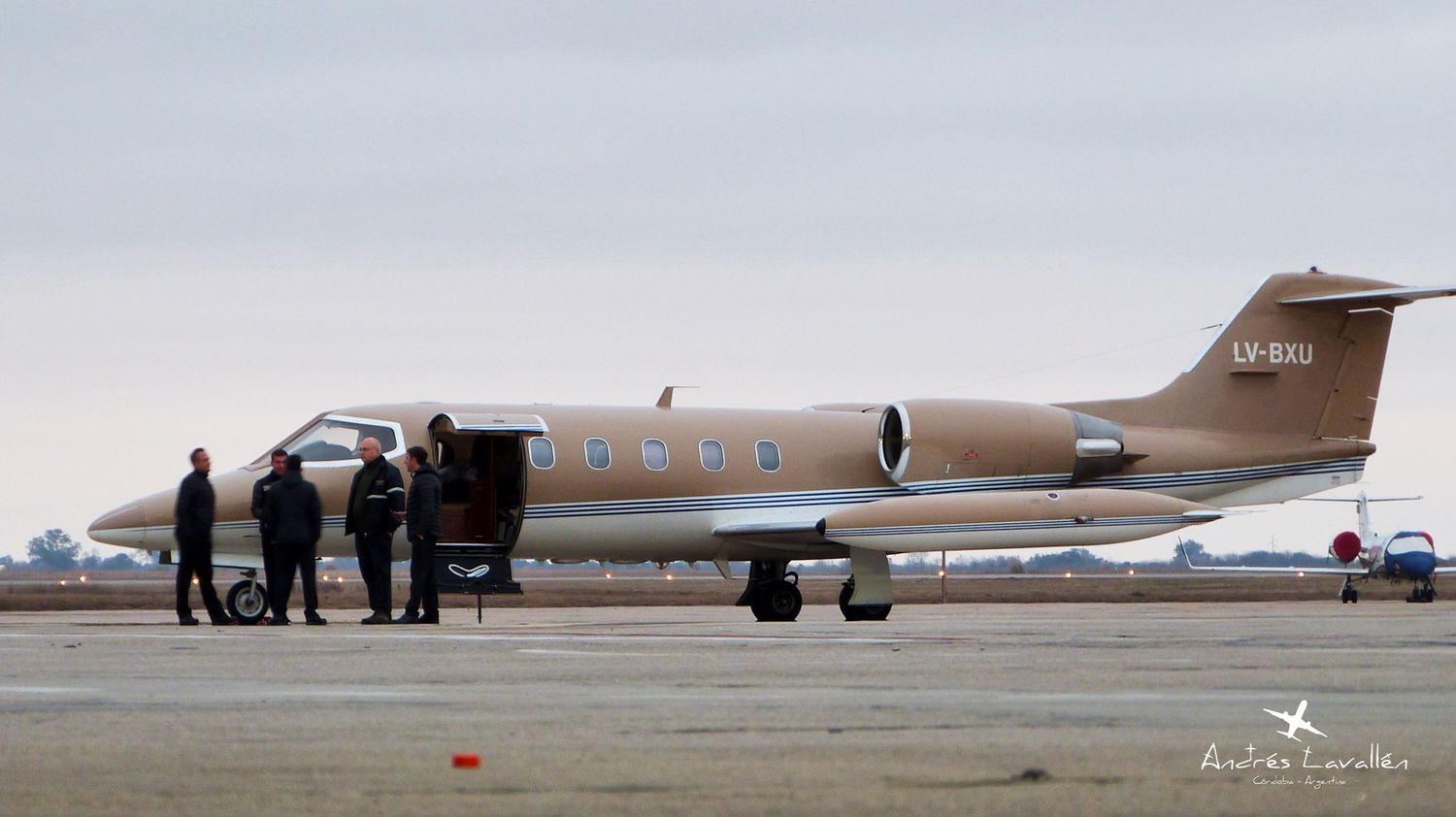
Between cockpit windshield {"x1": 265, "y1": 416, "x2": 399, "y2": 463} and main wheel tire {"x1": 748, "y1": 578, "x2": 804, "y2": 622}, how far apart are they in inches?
211

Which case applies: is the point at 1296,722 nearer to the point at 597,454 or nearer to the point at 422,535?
the point at 422,535

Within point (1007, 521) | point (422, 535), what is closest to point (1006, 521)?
point (1007, 521)

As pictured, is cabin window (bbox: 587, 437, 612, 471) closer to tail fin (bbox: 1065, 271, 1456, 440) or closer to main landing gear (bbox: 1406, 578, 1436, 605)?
tail fin (bbox: 1065, 271, 1456, 440)

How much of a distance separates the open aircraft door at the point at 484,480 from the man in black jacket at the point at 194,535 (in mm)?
3910

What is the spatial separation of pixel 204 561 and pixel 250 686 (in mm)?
10934

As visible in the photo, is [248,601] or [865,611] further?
[865,611]

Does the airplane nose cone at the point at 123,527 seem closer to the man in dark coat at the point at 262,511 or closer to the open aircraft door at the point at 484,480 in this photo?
the man in dark coat at the point at 262,511

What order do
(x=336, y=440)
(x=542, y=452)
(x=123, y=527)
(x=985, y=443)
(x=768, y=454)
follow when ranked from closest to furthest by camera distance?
1. (x=123, y=527)
2. (x=336, y=440)
3. (x=542, y=452)
4. (x=768, y=454)
5. (x=985, y=443)

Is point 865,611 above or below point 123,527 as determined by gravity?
below

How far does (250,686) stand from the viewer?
9.52 metres

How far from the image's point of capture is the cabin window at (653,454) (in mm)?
24734

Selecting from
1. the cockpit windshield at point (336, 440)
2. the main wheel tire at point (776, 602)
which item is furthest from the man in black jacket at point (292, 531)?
the main wheel tire at point (776, 602)

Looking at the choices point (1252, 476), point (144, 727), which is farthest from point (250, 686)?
point (1252, 476)

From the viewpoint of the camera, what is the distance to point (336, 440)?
23297 millimetres
